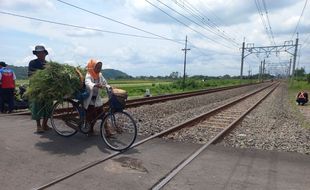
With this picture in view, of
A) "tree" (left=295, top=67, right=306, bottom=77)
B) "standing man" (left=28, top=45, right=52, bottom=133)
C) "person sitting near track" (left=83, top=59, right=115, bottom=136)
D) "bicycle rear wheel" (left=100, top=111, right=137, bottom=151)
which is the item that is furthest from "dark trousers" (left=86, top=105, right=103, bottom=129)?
Result: "tree" (left=295, top=67, right=306, bottom=77)

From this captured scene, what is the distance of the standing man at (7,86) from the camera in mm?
11648

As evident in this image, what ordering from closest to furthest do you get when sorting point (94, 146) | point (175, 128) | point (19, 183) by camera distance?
point (19, 183) < point (94, 146) < point (175, 128)

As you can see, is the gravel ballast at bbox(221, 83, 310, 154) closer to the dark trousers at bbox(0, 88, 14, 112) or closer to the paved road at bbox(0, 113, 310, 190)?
the paved road at bbox(0, 113, 310, 190)

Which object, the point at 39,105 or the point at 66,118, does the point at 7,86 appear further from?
the point at 66,118

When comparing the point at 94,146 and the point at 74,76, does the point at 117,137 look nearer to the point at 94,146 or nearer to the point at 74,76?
the point at 94,146

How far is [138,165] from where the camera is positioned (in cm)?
619

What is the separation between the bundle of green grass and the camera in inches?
297

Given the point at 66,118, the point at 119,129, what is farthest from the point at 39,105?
the point at 119,129

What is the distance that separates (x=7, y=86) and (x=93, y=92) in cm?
540

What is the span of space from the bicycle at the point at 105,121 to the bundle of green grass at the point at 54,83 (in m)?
0.29

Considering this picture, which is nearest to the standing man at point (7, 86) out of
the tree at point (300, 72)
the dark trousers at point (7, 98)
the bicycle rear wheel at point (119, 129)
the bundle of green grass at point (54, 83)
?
the dark trousers at point (7, 98)

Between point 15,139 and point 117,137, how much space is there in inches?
84.9

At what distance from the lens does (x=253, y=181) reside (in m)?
5.63

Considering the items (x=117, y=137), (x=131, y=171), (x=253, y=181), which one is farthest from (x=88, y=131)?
(x=253, y=181)
